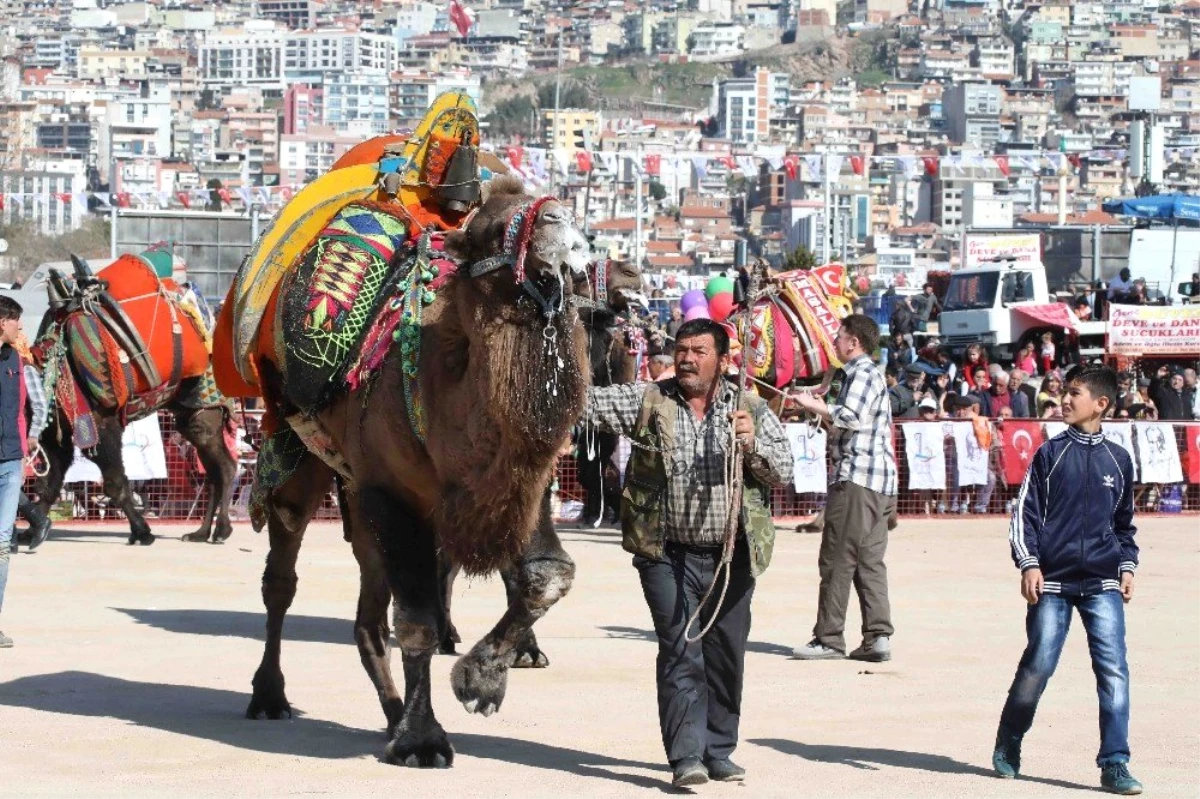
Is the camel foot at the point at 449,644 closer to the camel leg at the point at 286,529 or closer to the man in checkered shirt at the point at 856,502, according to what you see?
the camel leg at the point at 286,529

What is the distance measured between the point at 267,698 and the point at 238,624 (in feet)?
12.3

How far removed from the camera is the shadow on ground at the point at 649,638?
13.4m

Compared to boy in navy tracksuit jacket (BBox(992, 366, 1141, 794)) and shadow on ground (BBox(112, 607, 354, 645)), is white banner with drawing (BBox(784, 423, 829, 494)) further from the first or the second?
boy in navy tracksuit jacket (BBox(992, 366, 1141, 794))

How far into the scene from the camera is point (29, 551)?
60.8 ft

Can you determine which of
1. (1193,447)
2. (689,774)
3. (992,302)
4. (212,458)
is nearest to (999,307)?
(992,302)

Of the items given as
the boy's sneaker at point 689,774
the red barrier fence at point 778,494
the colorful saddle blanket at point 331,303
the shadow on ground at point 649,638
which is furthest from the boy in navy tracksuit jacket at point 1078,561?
the red barrier fence at point 778,494

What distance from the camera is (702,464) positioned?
30.0 feet

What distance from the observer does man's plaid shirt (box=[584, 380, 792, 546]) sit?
9086 mm

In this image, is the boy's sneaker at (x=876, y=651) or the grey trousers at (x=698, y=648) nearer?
the grey trousers at (x=698, y=648)

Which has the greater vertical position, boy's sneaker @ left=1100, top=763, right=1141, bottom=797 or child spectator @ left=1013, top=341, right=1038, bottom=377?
boy's sneaker @ left=1100, top=763, right=1141, bottom=797

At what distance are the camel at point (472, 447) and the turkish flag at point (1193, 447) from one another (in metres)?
16.4

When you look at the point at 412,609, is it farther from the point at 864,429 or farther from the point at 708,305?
the point at 708,305

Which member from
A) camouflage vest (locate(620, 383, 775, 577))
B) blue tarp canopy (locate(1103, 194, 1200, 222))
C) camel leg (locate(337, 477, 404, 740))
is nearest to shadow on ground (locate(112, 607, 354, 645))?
camel leg (locate(337, 477, 404, 740))

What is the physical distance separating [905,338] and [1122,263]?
27.0m
